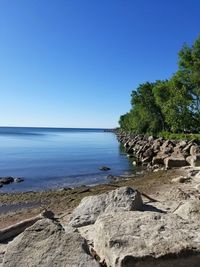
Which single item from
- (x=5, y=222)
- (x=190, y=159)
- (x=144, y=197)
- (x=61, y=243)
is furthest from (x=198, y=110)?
(x=61, y=243)

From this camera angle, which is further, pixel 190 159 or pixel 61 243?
pixel 190 159

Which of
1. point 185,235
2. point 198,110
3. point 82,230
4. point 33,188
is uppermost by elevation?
point 198,110

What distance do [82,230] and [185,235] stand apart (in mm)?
2801

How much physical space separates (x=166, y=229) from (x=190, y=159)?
18.3 metres

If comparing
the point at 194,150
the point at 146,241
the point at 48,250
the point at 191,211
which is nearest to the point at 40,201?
the point at 191,211

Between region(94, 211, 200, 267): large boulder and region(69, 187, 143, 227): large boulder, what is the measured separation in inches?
78.5

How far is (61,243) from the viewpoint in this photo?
221 inches

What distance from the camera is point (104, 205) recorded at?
8820 mm

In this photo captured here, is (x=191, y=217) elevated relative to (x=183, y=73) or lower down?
lower down

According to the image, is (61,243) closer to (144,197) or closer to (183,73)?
(144,197)

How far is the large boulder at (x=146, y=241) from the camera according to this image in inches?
196

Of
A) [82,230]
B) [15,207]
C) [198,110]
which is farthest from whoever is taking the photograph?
[198,110]

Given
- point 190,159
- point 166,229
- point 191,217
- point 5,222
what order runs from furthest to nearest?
point 190,159, point 5,222, point 191,217, point 166,229

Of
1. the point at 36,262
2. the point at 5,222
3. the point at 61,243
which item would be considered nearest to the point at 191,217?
the point at 61,243
